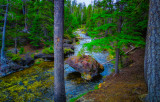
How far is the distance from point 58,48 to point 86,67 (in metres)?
6.22

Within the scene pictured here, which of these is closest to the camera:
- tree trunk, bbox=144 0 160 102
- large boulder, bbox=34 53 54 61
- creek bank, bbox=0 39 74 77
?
tree trunk, bbox=144 0 160 102

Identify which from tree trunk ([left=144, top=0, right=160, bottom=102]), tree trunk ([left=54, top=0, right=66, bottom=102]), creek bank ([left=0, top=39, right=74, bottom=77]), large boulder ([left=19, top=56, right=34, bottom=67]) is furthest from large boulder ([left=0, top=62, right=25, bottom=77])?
tree trunk ([left=144, top=0, right=160, bottom=102])

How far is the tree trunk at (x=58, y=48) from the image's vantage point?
4.17 metres

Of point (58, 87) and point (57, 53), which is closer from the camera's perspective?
point (57, 53)

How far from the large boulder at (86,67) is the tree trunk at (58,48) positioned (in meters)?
5.12

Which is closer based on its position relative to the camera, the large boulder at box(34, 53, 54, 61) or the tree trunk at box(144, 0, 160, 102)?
the tree trunk at box(144, 0, 160, 102)

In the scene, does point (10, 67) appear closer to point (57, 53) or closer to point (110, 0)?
point (57, 53)

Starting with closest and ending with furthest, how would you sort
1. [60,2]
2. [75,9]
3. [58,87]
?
[60,2]
[58,87]
[75,9]

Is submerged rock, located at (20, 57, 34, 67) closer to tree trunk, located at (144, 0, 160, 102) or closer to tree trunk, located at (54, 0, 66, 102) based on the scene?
tree trunk, located at (54, 0, 66, 102)

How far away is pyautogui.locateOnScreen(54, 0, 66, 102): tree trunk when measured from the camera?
4168 millimetres

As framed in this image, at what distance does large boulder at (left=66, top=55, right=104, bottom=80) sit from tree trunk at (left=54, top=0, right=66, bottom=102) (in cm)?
512

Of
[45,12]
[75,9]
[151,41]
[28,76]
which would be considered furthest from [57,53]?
[75,9]

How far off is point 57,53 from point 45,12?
546 inches

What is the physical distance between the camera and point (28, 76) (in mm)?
10125
